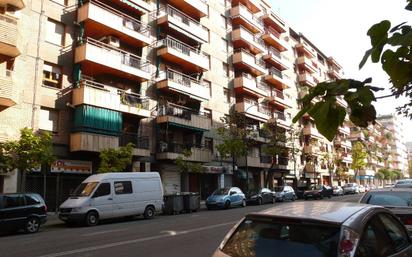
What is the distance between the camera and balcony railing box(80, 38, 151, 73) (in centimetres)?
2676

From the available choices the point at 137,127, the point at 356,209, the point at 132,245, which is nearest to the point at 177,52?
the point at 137,127

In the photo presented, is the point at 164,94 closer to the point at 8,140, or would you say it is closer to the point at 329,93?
the point at 8,140

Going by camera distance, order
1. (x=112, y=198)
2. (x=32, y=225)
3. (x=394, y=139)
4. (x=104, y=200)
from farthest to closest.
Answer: (x=394, y=139), (x=112, y=198), (x=104, y=200), (x=32, y=225)

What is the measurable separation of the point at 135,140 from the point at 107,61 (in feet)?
18.7

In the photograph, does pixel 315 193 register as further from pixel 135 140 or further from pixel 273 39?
pixel 135 140

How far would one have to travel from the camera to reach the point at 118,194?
19.6 m

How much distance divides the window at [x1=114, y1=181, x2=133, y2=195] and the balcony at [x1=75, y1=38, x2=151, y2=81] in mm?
9098

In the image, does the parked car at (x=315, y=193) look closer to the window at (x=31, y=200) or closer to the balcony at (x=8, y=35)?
the balcony at (x=8, y=35)

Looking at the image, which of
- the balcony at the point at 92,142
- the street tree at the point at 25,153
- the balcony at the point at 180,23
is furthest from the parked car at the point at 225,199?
the balcony at the point at 180,23

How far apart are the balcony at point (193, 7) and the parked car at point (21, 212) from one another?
2320 cm

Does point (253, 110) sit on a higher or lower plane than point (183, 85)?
lower

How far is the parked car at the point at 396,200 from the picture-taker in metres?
8.66

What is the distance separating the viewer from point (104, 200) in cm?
1886

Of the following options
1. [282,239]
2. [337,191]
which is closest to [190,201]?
[282,239]
